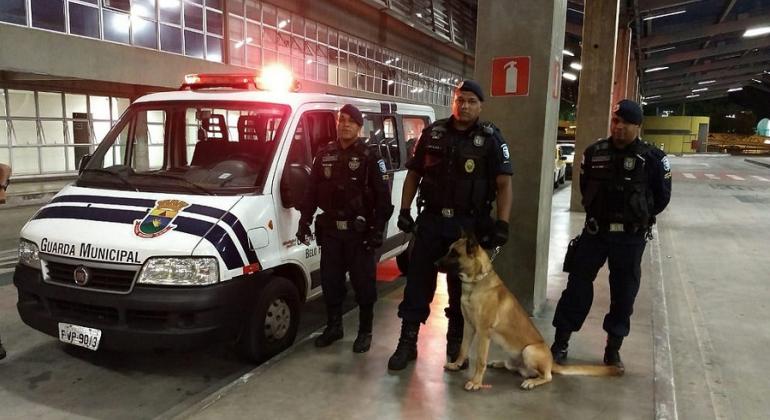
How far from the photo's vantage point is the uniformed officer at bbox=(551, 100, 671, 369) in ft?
11.7

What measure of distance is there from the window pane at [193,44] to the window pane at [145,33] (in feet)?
4.08

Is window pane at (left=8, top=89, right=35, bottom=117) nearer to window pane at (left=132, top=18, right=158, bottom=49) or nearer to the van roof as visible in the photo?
window pane at (left=132, top=18, right=158, bottom=49)

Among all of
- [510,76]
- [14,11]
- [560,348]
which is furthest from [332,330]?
[14,11]

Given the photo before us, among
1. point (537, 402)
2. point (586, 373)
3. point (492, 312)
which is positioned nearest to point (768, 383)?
point (586, 373)

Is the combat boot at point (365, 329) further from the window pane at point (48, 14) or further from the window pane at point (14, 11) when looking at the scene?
the window pane at point (48, 14)

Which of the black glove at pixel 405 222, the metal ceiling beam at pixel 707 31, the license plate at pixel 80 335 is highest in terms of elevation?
the metal ceiling beam at pixel 707 31

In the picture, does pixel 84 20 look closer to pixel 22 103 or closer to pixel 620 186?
pixel 22 103

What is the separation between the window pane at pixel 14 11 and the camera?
1351cm

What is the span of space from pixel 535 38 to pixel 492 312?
2.38m

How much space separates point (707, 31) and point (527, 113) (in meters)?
25.3

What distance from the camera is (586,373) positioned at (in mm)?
Answer: 3662

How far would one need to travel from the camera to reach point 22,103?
53.1 feet

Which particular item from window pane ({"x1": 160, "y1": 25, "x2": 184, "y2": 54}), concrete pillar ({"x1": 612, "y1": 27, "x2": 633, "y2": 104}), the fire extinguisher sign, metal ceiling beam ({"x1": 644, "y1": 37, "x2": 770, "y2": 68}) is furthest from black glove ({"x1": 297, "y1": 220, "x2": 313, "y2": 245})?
metal ceiling beam ({"x1": 644, "y1": 37, "x2": 770, "y2": 68})

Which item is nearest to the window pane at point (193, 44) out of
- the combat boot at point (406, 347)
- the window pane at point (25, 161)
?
the window pane at point (25, 161)
